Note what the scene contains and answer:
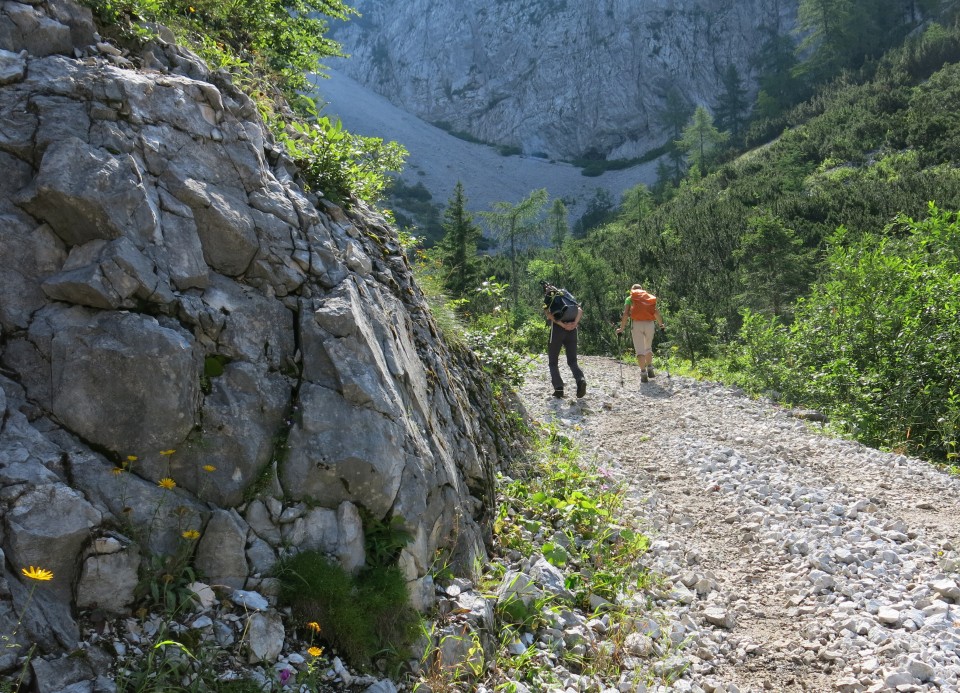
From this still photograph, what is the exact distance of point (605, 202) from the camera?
73938 millimetres

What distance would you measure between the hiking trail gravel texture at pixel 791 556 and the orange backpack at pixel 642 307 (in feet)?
12.6

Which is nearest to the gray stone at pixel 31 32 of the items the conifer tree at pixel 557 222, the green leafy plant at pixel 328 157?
the green leafy plant at pixel 328 157

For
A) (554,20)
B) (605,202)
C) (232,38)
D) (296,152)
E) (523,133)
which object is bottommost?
(296,152)

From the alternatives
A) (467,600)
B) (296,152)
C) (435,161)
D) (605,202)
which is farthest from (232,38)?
(435,161)

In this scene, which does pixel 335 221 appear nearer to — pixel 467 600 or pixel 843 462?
pixel 467 600

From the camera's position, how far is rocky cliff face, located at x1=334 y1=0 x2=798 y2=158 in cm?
8900

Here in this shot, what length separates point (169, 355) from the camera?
116 inches

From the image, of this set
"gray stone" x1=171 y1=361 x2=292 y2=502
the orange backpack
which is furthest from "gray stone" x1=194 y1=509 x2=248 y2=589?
the orange backpack

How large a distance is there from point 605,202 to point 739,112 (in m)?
23.1

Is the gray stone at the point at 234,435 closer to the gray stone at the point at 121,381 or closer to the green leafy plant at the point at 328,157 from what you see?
the gray stone at the point at 121,381

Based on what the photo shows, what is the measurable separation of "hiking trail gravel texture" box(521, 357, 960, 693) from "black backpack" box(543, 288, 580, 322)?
2465 mm

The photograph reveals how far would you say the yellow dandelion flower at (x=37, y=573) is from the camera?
2.20 m

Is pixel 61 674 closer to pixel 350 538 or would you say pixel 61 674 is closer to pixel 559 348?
pixel 350 538

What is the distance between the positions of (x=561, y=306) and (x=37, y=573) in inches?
343
